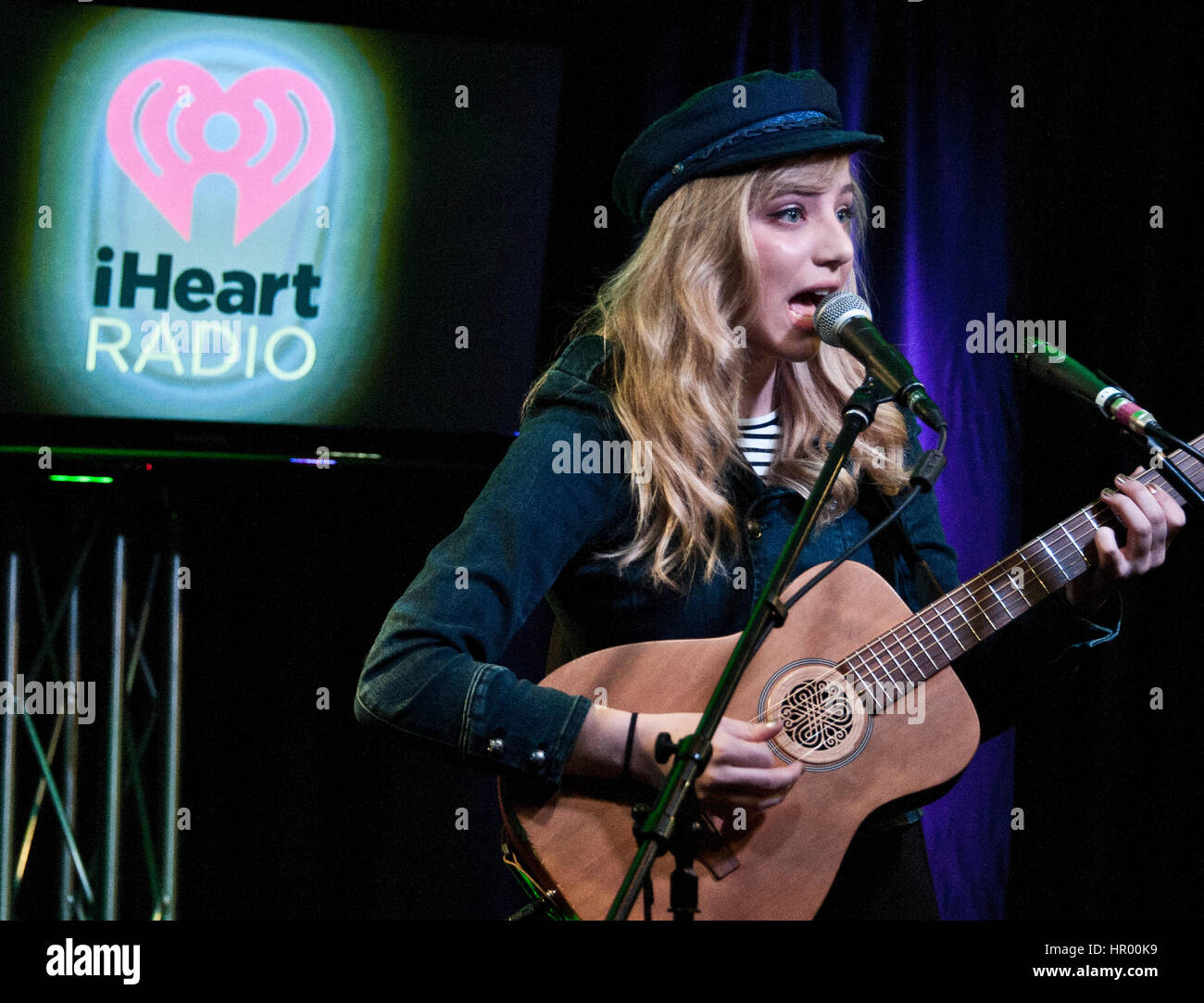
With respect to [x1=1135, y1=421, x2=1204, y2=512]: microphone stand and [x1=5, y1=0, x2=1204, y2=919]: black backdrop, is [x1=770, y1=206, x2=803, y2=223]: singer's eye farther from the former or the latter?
[x1=5, y1=0, x2=1204, y2=919]: black backdrop

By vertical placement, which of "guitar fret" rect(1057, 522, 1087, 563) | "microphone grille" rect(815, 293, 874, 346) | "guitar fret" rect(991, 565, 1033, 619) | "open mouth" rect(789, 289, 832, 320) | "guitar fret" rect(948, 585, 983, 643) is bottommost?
"guitar fret" rect(948, 585, 983, 643)

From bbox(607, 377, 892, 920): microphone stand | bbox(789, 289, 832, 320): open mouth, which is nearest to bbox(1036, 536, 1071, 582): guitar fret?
bbox(789, 289, 832, 320): open mouth

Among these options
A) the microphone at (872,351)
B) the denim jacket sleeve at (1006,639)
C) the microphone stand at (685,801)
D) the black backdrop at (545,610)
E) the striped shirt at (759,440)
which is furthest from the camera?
the black backdrop at (545,610)

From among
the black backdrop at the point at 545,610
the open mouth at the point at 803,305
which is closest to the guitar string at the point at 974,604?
the open mouth at the point at 803,305

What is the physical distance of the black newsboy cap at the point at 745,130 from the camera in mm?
2039

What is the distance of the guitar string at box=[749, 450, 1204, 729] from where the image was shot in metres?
1.86

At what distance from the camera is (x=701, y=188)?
6.94 feet

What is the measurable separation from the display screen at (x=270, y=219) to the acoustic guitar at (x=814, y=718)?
1.59 m

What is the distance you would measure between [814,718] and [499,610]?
1.72 feet

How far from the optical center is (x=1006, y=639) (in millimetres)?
2057

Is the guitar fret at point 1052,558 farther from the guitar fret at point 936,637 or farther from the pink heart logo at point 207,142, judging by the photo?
the pink heart logo at point 207,142

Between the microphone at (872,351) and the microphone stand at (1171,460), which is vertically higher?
the microphone at (872,351)
